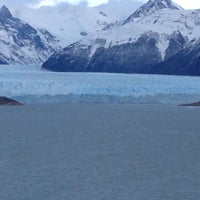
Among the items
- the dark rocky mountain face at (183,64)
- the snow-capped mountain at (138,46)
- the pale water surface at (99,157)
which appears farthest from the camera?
the snow-capped mountain at (138,46)

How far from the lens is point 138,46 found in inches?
6216

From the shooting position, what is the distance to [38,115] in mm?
43750

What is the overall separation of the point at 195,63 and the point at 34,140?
4551 inches

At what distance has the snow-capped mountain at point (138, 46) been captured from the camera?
514 feet

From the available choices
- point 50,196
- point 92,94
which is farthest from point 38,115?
point 50,196

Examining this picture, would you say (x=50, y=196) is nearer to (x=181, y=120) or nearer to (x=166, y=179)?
(x=166, y=179)

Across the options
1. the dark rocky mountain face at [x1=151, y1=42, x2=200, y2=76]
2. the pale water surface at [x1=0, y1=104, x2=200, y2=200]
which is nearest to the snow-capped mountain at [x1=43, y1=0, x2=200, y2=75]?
the dark rocky mountain face at [x1=151, y1=42, x2=200, y2=76]

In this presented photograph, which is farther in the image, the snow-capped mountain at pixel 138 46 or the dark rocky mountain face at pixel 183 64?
the snow-capped mountain at pixel 138 46

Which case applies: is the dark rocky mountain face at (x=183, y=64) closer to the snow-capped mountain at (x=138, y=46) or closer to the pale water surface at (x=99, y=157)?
the snow-capped mountain at (x=138, y=46)

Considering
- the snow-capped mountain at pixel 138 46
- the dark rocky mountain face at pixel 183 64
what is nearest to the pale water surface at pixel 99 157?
the dark rocky mountain face at pixel 183 64

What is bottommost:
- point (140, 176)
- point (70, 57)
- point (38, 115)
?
point (70, 57)

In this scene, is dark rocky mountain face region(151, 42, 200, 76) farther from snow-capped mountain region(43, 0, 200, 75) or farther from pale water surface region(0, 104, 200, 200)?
pale water surface region(0, 104, 200, 200)

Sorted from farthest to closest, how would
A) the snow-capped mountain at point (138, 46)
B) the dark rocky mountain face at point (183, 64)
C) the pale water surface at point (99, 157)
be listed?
the snow-capped mountain at point (138, 46) < the dark rocky mountain face at point (183, 64) < the pale water surface at point (99, 157)

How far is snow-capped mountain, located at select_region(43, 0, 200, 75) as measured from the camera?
514 feet
